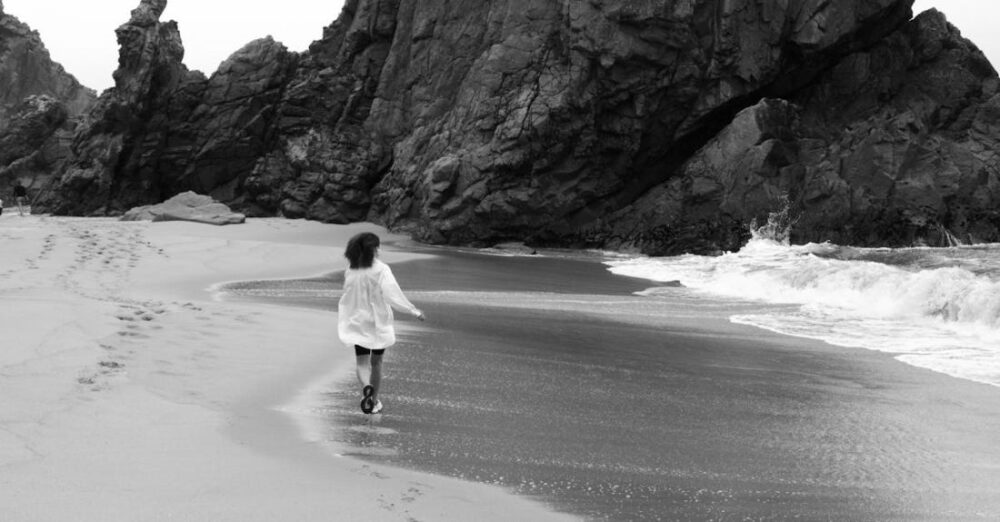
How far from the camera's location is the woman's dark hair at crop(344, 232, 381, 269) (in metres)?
6.41

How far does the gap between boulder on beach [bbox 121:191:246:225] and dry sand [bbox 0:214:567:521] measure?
16429 mm

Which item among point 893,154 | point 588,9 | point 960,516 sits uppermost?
point 588,9

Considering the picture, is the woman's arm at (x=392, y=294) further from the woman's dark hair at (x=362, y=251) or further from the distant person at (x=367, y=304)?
the woman's dark hair at (x=362, y=251)

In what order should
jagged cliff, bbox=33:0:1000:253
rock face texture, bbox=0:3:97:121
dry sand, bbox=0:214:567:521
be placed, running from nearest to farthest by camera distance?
dry sand, bbox=0:214:567:521 < jagged cliff, bbox=33:0:1000:253 < rock face texture, bbox=0:3:97:121

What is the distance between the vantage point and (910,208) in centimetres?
2700

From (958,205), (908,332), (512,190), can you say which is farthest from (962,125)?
(908,332)

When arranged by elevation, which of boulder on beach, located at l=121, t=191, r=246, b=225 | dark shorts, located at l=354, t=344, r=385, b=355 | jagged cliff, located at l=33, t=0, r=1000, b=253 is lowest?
dark shorts, located at l=354, t=344, r=385, b=355

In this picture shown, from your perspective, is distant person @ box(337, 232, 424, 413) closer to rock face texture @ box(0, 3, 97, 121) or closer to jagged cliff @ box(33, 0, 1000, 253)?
jagged cliff @ box(33, 0, 1000, 253)

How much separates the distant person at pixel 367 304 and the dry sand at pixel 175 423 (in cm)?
68

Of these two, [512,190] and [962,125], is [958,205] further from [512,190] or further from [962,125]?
[512,190]

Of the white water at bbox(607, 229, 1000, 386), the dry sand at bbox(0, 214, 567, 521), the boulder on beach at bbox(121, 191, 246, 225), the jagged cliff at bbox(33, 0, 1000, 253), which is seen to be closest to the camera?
the dry sand at bbox(0, 214, 567, 521)

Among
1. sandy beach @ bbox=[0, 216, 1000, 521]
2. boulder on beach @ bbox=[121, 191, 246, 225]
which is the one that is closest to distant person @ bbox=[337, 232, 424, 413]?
sandy beach @ bbox=[0, 216, 1000, 521]

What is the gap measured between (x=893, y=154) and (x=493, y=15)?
14.6m

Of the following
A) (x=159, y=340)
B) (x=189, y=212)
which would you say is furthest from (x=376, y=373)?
(x=189, y=212)
